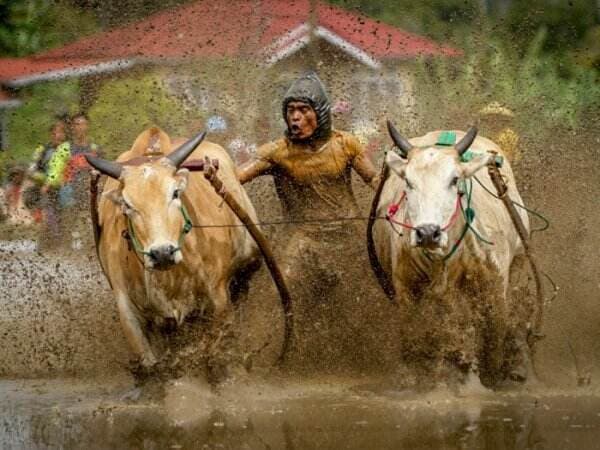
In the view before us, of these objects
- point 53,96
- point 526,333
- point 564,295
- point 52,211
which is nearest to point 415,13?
point 53,96

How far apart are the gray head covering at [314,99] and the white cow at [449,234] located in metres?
0.69

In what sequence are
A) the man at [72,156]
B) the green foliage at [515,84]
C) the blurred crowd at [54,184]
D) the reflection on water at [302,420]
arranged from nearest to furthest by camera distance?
1. the reflection on water at [302,420]
2. the blurred crowd at [54,184]
3. the green foliage at [515,84]
4. the man at [72,156]

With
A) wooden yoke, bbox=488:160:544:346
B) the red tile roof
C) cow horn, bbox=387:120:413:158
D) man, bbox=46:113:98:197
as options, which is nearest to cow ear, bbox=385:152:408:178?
cow horn, bbox=387:120:413:158

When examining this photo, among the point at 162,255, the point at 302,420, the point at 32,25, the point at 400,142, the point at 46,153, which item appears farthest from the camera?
the point at 32,25

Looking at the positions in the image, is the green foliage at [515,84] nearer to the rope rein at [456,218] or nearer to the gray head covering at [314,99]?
the gray head covering at [314,99]

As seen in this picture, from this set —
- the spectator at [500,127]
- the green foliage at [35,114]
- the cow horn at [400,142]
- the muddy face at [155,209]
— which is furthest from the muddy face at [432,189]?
the green foliage at [35,114]

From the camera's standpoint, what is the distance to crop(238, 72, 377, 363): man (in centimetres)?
1150

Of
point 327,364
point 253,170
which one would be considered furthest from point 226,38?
point 327,364

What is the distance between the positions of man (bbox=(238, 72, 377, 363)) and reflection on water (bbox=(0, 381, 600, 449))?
0.73m

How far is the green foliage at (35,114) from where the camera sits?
2186cm

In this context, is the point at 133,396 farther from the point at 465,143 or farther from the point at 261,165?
the point at 465,143

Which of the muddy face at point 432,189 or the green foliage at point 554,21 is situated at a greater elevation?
the green foliage at point 554,21

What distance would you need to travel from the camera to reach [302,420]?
973 centimetres

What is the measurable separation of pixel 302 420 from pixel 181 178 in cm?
158
